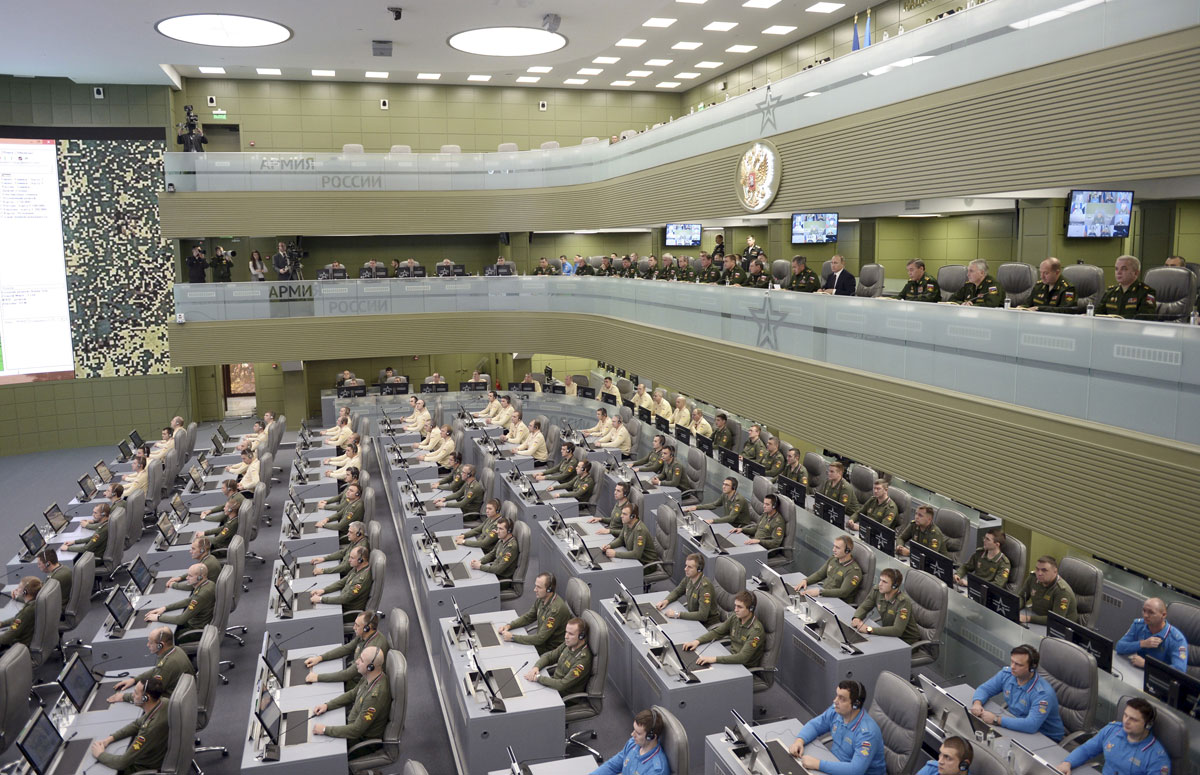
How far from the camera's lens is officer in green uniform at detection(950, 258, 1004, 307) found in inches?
352

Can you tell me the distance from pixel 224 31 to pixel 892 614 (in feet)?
56.5

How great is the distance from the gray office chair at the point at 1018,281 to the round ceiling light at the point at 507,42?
463 inches

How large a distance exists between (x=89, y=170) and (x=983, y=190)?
73.2 ft

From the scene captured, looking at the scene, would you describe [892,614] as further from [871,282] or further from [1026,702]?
[871,282]

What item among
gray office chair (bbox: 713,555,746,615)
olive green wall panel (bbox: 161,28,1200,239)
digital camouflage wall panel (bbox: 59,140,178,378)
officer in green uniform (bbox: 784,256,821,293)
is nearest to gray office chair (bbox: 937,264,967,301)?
olive green wall panel (bbox: 161,28,1200,239)

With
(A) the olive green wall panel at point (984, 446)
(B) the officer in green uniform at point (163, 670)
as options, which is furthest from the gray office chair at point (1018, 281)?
(B) the officer in green uniform at point (163, 670)

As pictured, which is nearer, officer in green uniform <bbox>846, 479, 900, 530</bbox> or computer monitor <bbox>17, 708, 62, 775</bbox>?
computer monitor <bbox>17, 708, 62, 775</bbox>

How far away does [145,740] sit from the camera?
6.64m

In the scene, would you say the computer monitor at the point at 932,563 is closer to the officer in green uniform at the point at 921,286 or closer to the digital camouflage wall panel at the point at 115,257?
the officer in green uniform at the point at 921,286

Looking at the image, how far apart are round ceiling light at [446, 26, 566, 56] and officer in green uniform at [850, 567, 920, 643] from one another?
45.5 feet

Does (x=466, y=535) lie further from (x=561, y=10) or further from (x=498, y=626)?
(x=561, y=10)

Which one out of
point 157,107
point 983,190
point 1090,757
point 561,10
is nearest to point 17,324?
point 157,107

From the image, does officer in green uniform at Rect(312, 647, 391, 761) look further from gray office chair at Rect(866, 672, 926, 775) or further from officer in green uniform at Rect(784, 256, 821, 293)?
officer in green uniform at Rect(784, 256, 821, 293)

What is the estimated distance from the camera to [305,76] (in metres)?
24.0
